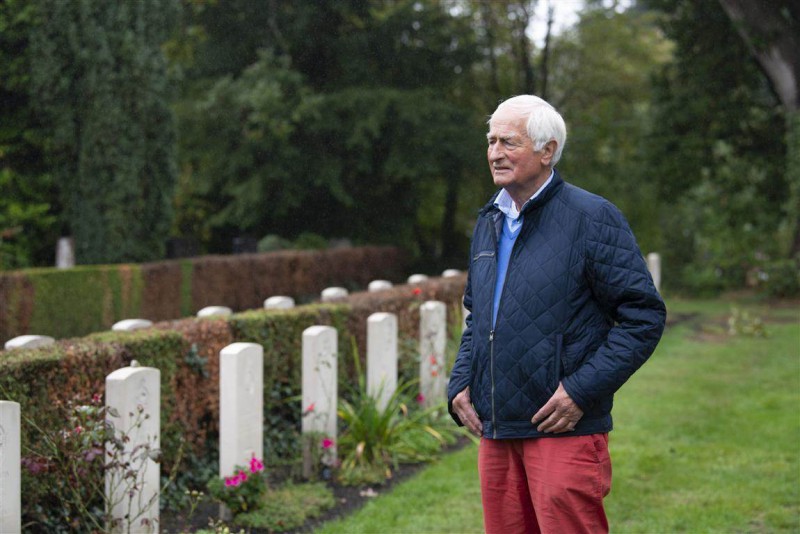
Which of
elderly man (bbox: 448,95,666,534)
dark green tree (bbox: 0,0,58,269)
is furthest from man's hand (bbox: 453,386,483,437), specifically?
dark green tree (bbox: 0,0,58,269)

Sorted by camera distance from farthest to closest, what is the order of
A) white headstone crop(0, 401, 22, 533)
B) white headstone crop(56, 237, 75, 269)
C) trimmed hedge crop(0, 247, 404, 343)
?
1. white headstone crop(56, 237, 75, 269)
2. trimmed hedge crop(0, 247, 404, 343)
3. white headstone crop(0, 401, 22, 533)

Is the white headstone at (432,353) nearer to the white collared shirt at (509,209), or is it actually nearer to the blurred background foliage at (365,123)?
the white collared shirt at (509,209)

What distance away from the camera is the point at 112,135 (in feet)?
57.6

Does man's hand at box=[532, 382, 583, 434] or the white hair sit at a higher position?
the white hair

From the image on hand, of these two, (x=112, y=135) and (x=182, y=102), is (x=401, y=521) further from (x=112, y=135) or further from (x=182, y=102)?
(x=182, y=102)

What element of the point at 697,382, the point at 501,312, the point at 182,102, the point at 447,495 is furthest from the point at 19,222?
the point at 501,312

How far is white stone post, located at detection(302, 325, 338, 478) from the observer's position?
6172mm

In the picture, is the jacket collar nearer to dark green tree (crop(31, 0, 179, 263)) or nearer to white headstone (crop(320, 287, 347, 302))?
white headstone (crop(320, 287, 347, 302))

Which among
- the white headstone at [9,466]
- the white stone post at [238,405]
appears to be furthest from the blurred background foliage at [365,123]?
the white headstone at [9,466]

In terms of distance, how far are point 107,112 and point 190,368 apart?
12675 mm

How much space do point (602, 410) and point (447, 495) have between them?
2.97 meters

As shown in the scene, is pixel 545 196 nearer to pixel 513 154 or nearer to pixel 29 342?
pixel 513 154

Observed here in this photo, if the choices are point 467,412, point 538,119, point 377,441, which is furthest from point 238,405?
point 538,119

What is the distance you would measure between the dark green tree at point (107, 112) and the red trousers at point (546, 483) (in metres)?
15.5
